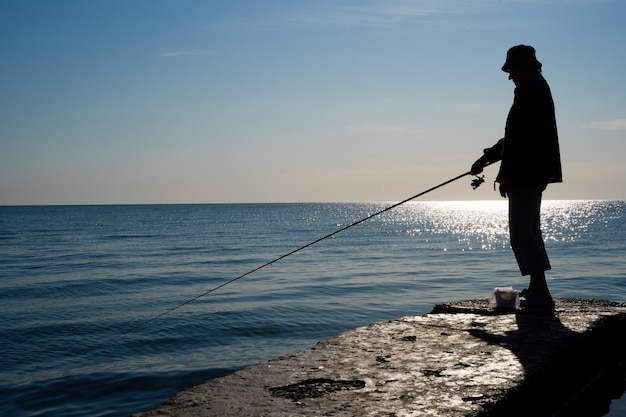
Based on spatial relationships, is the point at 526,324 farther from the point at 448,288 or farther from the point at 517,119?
the point at 448,288

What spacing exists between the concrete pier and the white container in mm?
209

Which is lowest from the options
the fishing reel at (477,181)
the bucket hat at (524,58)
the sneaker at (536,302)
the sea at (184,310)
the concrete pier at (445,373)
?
the sea at (184,310)

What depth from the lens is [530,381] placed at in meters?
2.91

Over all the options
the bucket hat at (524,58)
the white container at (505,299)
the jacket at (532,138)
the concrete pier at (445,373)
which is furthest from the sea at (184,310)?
the bucket hat at (524,58)

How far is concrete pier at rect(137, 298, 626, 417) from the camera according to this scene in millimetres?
2516

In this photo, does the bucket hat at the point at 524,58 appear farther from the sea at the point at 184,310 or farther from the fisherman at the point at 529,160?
the sea at the point at 184,310

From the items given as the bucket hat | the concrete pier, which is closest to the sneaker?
the concrete pier

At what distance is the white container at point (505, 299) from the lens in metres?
4.79

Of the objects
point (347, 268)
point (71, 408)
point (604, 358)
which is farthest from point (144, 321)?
point (347, 268)

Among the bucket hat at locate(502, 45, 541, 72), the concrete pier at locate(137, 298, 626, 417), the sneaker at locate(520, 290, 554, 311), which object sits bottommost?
the concrete pier at locate(137, 298, 626, 417)

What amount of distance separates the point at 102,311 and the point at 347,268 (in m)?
8.94

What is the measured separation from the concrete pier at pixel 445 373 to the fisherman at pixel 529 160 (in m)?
0.42

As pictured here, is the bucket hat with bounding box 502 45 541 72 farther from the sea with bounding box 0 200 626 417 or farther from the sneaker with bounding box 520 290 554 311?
the sea with bounding box 0 200 626 417

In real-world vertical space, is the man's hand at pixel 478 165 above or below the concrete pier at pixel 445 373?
above
